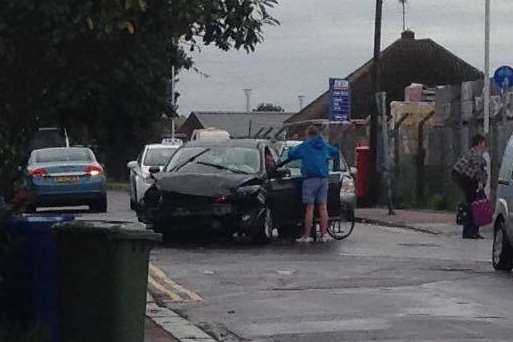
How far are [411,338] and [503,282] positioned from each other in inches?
186

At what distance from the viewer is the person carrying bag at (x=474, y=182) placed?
71.5 ft

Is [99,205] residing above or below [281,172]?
below

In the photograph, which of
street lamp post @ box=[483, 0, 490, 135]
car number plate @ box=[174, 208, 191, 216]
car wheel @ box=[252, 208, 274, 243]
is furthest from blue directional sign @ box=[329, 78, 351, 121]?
car number plate @ box=[174, 208, 191, 216]

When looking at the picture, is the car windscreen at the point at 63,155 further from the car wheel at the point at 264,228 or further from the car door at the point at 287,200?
the car wheel at the point at 264,228

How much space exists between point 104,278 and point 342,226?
1341 centimetres

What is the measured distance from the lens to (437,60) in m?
69.4

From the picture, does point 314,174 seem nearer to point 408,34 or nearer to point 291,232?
point 291,232

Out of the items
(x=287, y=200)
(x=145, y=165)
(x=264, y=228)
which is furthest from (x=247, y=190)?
(x=145, y=165)

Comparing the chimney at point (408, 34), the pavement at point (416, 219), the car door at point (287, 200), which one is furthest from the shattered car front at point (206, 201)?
the chimney at point (408, 34)

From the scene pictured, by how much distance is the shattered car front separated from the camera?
19.7m

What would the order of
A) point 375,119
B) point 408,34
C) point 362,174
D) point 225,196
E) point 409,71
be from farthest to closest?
1. point 408,34
2. point 409,71
3. point 362,174
4. point 375,119
5. point 225,196

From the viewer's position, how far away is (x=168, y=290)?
578 inches

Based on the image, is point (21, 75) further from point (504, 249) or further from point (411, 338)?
point (504, 249)

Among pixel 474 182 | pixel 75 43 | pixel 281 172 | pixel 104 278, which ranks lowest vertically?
pixel 104 278
